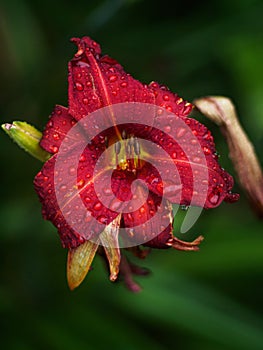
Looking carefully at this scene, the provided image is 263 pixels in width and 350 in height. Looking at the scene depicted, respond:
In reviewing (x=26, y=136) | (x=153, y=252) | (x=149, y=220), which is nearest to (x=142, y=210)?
(x=149, y=220)

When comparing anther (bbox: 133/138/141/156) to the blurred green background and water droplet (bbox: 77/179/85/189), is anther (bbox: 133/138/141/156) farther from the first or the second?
the blurred green background

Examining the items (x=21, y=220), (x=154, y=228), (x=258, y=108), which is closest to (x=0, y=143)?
(x=21, y=220)

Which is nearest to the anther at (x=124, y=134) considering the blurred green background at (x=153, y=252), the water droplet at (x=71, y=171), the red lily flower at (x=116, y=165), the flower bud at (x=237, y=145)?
the red lily flower at (x=116, y=165)

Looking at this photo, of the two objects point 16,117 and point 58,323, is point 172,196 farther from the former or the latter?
point 16,117

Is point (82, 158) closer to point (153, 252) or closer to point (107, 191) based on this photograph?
point (107, 191)

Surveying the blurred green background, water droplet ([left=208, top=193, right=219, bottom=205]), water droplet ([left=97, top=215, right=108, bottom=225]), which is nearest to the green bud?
water droplet ([left=97, top=215, right=108, bottom=225])

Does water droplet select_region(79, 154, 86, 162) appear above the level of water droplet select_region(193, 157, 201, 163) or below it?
above
